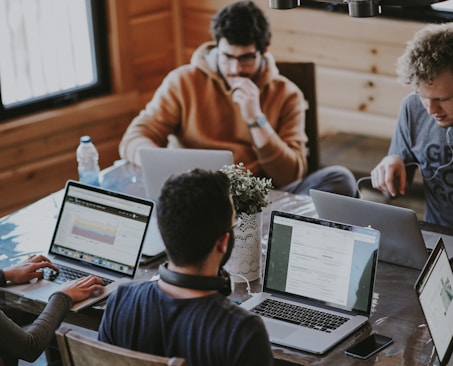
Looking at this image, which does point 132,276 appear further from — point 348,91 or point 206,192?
point 348,91

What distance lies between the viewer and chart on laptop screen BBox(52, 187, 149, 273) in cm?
267

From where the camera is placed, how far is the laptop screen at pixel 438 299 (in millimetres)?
2182

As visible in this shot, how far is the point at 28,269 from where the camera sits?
2650mm

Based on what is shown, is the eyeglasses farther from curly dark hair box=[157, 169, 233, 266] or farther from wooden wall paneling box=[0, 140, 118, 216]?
curly dark hair box=[157, 169, 233, 266]

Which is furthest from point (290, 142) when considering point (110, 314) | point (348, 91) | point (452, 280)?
point (110, 314)

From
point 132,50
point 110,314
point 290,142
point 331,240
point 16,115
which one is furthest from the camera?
point 132,50

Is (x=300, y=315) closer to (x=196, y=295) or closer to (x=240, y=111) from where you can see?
(x=196, y=295)

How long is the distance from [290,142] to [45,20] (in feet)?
5.24

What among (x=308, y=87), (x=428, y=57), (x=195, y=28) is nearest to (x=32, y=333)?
(x=428, y=57)

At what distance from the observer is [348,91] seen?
183 inches

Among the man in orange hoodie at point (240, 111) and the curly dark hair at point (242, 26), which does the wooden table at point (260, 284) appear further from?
the curly dark hair at point (242, 26)

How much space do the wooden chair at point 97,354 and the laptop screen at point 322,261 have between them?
680 millimetres

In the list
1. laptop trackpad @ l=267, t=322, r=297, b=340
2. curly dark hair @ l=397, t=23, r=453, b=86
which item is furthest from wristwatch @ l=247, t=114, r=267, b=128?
laptop trackpad @ l=267, t=322, r=297, b=340

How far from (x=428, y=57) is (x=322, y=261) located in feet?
2.74
